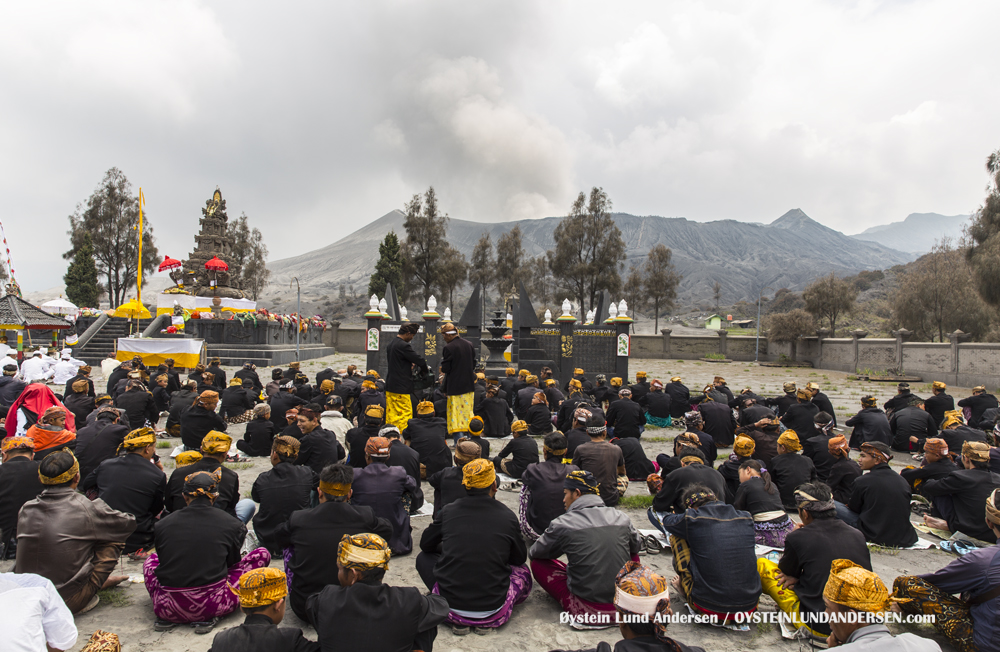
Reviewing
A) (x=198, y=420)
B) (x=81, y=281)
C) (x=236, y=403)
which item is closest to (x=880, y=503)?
(x=198, y=420)

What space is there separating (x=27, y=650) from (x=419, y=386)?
18.2ft

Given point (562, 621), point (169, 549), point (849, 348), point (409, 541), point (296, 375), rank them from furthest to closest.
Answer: point (849, 348), point (296, 375), point (409, 541), point (562, 621), point (169, 549)

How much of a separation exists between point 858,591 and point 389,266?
40.1 meters

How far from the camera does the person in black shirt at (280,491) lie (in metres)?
4.16

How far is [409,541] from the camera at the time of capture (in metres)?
4.64

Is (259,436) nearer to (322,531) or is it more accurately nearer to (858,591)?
(322,531)

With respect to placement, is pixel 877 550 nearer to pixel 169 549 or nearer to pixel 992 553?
pixel 992 553

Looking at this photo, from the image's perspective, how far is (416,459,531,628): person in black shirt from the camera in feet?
10.8

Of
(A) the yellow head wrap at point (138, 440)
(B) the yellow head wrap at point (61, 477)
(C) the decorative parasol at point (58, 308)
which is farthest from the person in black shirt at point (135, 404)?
(C) the decorative parasol at point (58, 308)

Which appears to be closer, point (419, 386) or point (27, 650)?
point (27, 650)

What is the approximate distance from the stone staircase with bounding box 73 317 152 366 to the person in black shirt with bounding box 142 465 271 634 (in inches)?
815

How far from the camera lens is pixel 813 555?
3.22m

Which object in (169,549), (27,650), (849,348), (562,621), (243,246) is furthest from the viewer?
(243,246)

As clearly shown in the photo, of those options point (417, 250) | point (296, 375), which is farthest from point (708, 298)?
point (296, 375)
